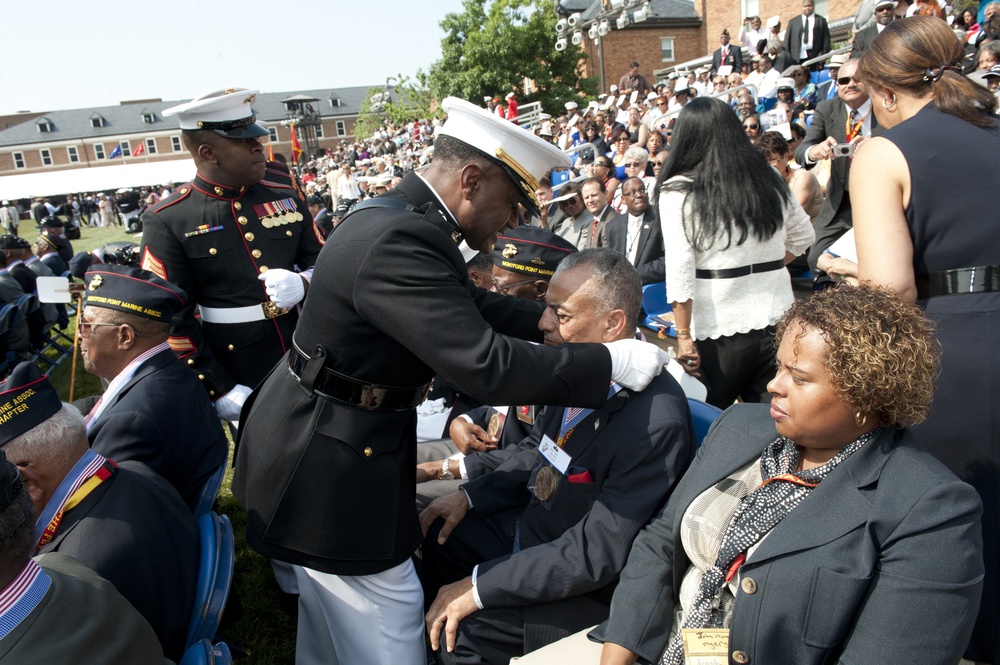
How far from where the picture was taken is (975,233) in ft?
6.37

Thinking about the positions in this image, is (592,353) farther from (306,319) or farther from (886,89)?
(886,89)

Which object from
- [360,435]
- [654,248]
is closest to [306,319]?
[360,435]

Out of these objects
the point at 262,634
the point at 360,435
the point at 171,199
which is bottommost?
the point at 262,634

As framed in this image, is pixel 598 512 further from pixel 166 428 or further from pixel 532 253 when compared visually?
pixel 532 253

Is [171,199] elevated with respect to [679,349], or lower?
elevated

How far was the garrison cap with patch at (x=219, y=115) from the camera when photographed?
3.52 metres

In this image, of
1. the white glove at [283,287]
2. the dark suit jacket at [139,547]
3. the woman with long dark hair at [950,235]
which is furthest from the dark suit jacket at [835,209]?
the dark suit jacket at [139,547]

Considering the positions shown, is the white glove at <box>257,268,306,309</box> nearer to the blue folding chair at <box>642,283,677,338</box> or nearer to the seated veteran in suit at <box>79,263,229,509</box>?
the seated veteran in suit at <box>79,263,229,509</box>

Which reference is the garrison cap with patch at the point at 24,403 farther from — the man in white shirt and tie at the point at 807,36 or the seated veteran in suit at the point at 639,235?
the man in white shirt and tie at the point at 807,36

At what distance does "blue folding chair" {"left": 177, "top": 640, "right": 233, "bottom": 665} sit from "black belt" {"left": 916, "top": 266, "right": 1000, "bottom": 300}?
90.5 inches

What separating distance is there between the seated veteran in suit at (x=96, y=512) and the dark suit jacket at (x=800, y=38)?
15.3 metres

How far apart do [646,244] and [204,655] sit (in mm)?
5154

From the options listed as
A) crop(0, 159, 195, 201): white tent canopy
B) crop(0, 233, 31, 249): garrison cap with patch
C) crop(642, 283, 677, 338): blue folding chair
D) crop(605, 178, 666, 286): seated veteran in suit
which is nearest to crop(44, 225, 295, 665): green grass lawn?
crop(642, 283, 677, 338): blue folding chair

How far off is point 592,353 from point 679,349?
5.26 ft
